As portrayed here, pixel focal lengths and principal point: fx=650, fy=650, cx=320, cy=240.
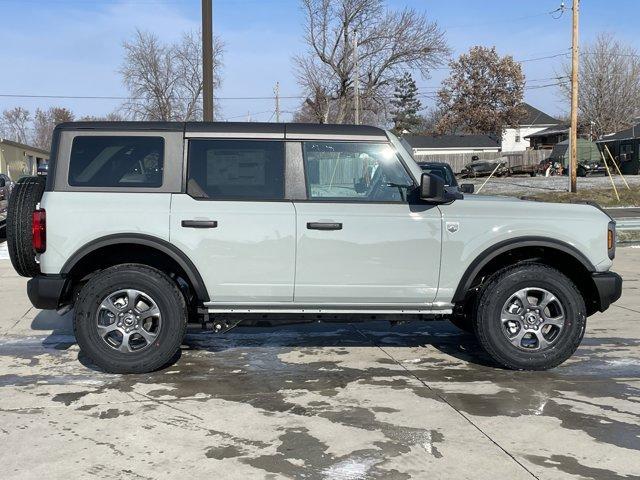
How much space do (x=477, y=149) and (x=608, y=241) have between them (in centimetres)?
7029

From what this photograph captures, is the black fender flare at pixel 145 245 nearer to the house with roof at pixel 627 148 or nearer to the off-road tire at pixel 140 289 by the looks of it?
the off-road tire at pixel 140 289

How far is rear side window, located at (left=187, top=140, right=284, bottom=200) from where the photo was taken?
16.9ft

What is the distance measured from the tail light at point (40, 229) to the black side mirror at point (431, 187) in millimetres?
2907

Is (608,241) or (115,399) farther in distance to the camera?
(608,241)

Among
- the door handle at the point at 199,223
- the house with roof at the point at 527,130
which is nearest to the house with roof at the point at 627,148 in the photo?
the house with roof at the point at 527,130

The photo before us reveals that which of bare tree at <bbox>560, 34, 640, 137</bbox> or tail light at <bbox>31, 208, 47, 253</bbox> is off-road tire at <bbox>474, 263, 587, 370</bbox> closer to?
tail light at <bbox>31, 208, 47, 253</bbox>

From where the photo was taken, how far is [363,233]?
511cm

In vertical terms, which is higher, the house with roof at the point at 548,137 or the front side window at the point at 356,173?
the house with roof at the point at 548,137

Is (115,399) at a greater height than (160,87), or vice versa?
(160,87)

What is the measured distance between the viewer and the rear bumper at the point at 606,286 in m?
5.25

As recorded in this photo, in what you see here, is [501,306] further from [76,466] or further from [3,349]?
[3,349]

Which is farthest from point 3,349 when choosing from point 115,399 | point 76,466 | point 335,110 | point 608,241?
point 335,110

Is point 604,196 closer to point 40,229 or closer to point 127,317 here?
point 127,317

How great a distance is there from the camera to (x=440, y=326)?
7.12m
